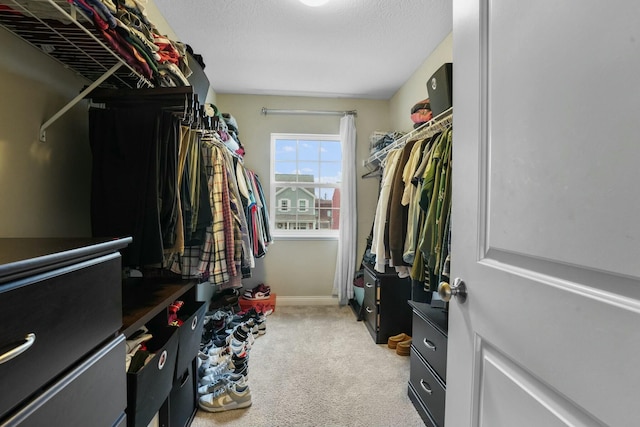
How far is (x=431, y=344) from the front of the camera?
1562 mm

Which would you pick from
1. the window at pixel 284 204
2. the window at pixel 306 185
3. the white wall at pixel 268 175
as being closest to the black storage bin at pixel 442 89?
the white wall at pixel 268 175

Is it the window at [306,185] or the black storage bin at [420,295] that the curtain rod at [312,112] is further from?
the black storage bin at [420,295]

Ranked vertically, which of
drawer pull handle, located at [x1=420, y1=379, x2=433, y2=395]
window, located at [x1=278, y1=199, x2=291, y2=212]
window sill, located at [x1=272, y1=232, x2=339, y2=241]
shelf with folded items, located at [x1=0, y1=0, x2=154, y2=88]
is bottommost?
drawer pull handle, located at [x1=420, y1=379, x2=433, y2=395]

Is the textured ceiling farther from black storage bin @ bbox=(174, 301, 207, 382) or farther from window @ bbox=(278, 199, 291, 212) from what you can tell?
black storage bin @ bbox=(174, 301, 207, 382)

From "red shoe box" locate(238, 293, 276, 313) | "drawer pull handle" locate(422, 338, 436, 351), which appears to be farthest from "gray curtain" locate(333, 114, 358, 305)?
"drawer pull handle" locate(422, 338, 436, 351)

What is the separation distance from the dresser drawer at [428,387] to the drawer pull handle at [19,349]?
1549mm

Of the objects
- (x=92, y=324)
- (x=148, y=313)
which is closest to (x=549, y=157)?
(x=92, y=324)

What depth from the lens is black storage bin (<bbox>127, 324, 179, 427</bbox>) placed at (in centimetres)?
89

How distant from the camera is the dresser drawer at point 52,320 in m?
0.45

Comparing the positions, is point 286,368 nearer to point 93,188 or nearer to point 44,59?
point 93,188

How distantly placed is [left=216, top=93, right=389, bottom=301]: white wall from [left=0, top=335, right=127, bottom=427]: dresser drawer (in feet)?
8.74

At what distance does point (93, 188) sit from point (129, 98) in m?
0.38

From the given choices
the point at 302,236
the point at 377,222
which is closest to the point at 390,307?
the point at 377,222

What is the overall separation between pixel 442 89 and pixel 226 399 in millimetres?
2136
